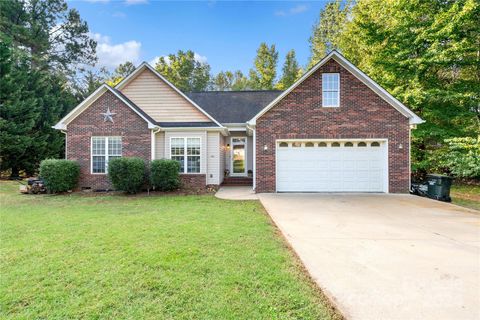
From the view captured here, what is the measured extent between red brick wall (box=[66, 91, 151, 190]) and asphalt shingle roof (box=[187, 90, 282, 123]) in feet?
15.9

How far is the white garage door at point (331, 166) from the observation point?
11.4 metres

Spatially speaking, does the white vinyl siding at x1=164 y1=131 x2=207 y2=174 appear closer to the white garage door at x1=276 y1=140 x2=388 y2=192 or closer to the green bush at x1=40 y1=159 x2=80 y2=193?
the white garage door at x1=276 y1=140 x2=388 y2=192

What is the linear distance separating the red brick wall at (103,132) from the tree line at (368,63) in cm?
871

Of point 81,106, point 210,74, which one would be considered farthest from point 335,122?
point 210,74

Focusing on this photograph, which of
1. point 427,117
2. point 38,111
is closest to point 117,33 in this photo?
point 38,111

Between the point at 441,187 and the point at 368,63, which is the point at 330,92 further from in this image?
the point at 368,63

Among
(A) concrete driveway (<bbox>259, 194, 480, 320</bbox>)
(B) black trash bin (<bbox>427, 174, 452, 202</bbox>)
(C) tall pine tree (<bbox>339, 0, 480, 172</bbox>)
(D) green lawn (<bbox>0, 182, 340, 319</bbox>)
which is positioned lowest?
(A) concrete driveway (<bbox>259, 194, 480, 320</bbox>)

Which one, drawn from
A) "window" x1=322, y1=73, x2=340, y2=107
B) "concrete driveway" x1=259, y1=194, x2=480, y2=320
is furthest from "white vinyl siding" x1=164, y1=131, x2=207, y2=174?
"window" x1=322, y1=73, x2=340, y2=107

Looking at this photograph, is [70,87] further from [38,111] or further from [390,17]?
[390,17]

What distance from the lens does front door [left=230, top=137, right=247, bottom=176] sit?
52.6ft

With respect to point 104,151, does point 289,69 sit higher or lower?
higher

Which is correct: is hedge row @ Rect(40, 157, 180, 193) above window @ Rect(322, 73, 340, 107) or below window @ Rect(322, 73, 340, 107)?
below

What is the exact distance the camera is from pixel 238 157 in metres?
16.1

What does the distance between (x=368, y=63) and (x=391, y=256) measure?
15798mm
